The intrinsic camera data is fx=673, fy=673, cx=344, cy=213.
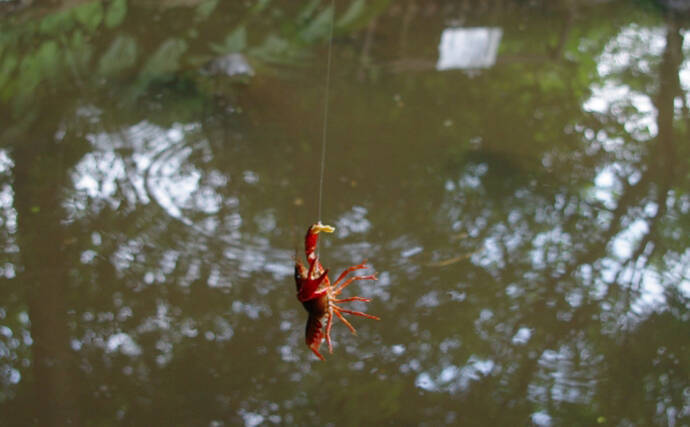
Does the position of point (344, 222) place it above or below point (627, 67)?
below

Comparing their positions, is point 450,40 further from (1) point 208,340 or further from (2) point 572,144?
(1) point 208,340

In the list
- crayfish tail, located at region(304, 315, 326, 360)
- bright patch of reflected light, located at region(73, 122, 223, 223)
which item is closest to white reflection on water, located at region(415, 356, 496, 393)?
crayfish tail, located at region(304, 315, 326, 360)

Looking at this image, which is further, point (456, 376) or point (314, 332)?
point (456, 376)

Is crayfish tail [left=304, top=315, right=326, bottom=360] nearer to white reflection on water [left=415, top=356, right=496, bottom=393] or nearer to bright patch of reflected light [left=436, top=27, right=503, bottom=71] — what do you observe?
white reflection on water [left=415, top=356, right=496, bottom=393]

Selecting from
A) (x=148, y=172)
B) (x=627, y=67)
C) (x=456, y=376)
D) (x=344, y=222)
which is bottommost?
(x=456, y=376)

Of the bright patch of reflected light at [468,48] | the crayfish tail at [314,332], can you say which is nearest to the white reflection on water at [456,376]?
the crayfish tail at [314,332]

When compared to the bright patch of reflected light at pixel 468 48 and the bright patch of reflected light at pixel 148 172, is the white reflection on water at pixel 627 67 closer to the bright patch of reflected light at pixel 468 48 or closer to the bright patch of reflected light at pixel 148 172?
the bright patch of reflected light at pixel 468 48

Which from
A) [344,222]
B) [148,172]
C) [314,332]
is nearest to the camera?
[314,332]

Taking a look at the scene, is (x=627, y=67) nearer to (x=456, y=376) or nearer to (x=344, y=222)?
(x=344, y=222)

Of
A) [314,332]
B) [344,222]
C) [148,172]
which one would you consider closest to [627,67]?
[344,222]
